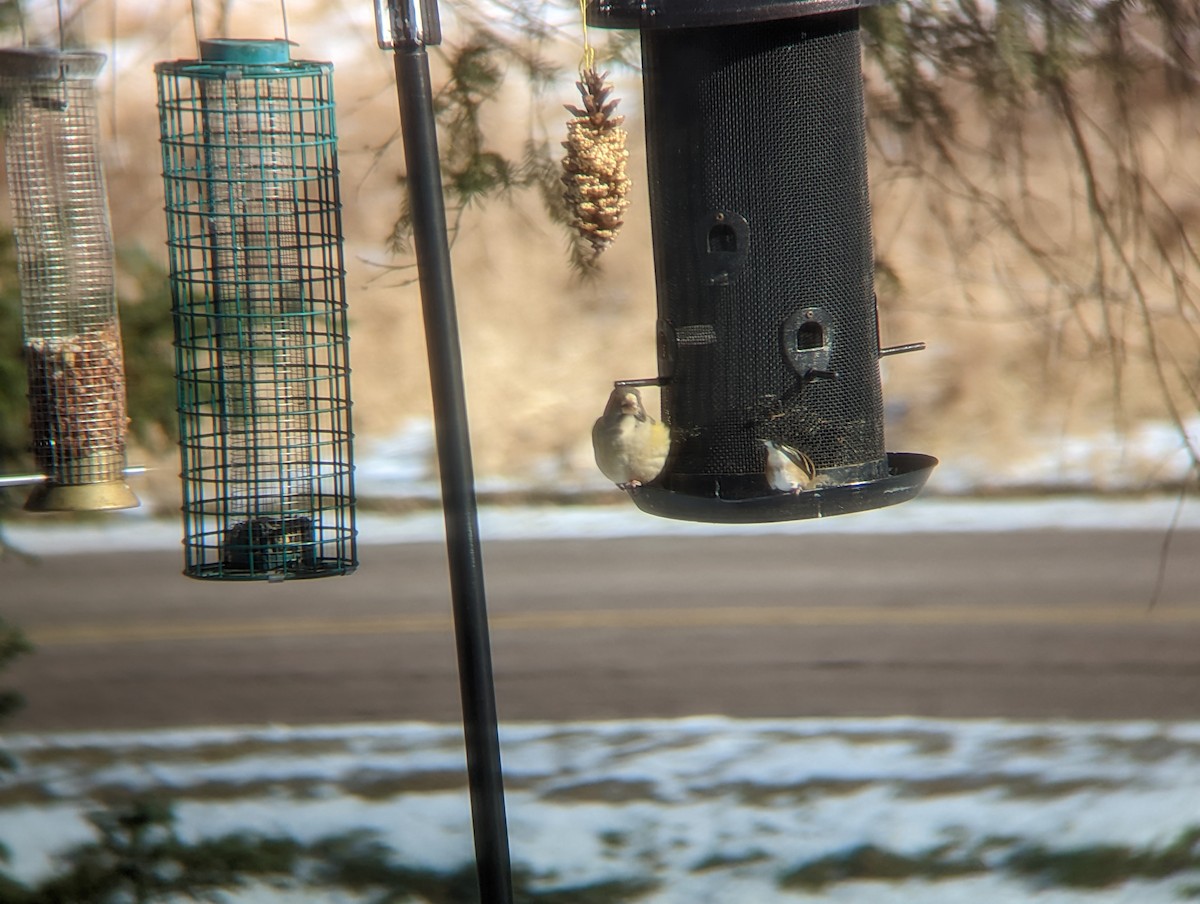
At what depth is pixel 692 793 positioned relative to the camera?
7840 millimetres

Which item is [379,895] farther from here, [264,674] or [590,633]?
[590,633]

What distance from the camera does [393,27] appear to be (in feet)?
8.87

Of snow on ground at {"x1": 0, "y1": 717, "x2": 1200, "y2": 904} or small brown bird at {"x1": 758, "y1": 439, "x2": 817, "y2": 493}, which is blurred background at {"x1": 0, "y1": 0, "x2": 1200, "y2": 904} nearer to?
snow on ground at {"x1": 0, "y1": 717, "x2": 1200, "y2": 904}

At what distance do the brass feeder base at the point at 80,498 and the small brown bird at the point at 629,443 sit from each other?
1210 mm

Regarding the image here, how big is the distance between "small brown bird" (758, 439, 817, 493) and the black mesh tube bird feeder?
32 mm

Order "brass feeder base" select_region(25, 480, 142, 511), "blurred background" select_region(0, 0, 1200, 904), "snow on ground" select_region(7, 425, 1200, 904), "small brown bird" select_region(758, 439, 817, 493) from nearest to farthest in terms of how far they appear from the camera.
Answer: "small brown bird" select_region(758, 439, 817, 493), "brass feeder base" select_region(25, 480, 142, 511), "blurred background" select_region(0, 0, 1200, 904), "snow on ground" select_region(7, 425, 1200, 904)

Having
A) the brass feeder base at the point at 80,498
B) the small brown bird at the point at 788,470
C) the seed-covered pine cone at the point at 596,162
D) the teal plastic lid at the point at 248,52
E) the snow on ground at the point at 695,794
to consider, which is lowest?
the snow on ground at the point at 695,794

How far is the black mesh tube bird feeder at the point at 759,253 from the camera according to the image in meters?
3.70

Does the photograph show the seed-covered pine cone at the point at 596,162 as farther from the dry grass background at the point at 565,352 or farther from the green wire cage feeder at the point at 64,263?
the dry grass background at the point at 565,352

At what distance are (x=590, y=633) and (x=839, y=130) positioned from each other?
805cm

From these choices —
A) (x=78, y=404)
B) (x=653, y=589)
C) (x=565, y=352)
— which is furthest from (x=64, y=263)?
(x=565, y=352)

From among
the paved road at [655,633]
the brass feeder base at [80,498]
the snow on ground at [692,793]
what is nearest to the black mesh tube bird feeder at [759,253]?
the brass feeder base at [80,498]

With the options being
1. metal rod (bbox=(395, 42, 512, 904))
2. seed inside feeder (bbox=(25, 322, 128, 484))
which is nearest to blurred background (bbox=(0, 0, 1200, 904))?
seed inside feeder (bbox=(25, 322, 128, 484))

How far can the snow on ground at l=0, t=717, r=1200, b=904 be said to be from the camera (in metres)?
6.86
